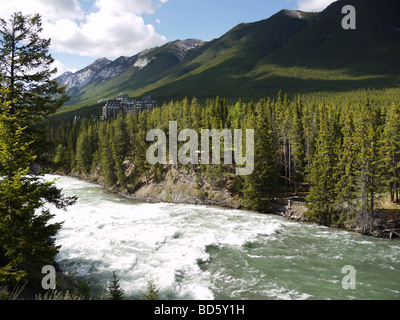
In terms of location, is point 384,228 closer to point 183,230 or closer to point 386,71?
point 183,230

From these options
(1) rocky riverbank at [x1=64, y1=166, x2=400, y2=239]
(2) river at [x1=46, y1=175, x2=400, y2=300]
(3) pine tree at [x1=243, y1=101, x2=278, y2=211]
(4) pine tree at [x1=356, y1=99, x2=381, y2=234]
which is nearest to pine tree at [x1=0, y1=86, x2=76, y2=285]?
(2) river at [x1=46, y1=175, x2=400, y2=300]

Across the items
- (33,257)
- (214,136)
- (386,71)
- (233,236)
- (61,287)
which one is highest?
(386,71)

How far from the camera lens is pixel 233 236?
27.3 m

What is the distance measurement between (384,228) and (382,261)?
8706 mm

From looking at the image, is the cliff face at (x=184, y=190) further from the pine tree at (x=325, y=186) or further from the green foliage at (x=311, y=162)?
the pine tree at (x=325, y=186)

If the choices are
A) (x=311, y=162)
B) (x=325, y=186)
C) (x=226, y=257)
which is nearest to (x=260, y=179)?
(x=325, y=186)

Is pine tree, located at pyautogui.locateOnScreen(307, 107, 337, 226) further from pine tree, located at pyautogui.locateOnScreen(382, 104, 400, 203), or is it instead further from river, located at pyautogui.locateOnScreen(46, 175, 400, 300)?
pine tree, located at pyautogui.locateOnScreen(382, 104, 400, 203)

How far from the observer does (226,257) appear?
2216 centimetres

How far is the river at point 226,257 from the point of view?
16.8m

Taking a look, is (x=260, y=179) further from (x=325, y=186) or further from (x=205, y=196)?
(x=205, y=196)

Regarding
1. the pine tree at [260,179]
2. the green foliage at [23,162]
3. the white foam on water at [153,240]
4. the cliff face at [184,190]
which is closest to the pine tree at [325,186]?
the white foam on water at [153,240]

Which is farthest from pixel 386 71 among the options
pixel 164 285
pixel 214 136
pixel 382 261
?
pixel 164 285

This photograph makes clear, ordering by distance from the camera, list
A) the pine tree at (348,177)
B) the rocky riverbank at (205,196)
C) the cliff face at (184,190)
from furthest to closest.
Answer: the cliff face at (184,190)
the pine tree at (348,177)
the rocky riverbank at (205,196)

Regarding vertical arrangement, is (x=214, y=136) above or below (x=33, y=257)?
above
